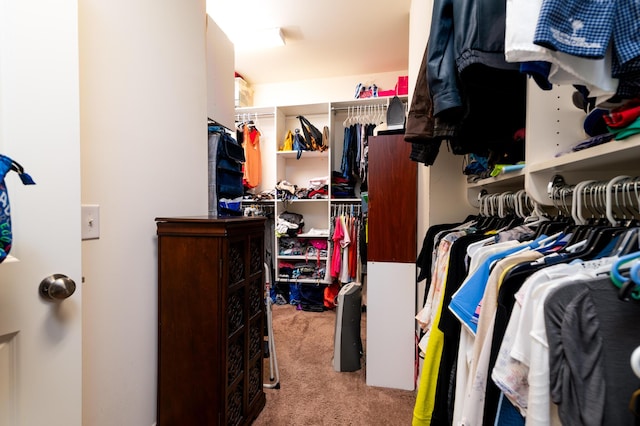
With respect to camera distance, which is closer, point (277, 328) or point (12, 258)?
point (12, 258)

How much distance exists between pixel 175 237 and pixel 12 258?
651mm

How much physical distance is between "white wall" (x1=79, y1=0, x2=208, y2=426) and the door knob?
0.37 metres

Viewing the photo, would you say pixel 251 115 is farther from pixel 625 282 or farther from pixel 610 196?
pixel 625 282

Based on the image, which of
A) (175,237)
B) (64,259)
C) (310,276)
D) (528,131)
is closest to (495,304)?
(528,131)

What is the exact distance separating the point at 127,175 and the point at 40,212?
534 mm

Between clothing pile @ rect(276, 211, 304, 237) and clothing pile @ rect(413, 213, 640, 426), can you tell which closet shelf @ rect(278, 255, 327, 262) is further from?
clothing pile @ rect(413, 213, 640, 426)

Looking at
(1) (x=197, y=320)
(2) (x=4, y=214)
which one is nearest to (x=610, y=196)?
(2) (x=4, y=214)

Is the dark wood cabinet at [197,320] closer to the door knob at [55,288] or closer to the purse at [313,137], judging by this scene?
the door knob at [55,288]

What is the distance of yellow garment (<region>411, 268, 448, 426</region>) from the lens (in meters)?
1.04

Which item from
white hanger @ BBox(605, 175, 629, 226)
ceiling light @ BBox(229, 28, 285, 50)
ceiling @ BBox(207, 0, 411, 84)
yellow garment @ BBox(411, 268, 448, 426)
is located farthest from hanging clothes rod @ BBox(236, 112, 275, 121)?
white hanger @ BBox(605, 175, 629, 226)

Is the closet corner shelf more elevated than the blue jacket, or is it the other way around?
the closet corner shelf

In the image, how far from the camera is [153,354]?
50.9 inches

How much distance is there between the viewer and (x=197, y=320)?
122cm

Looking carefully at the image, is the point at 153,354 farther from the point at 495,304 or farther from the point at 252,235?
the point at 495,304
